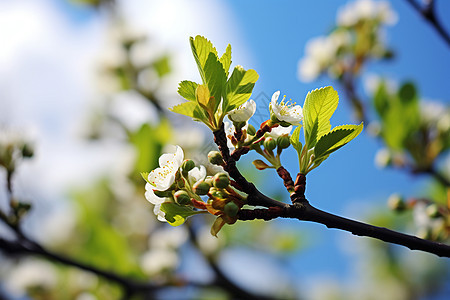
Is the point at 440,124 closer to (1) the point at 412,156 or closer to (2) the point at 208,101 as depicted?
(1) the point at 412,156

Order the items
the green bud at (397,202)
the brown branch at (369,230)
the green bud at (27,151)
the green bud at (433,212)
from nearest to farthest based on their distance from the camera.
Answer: the brown branch at (369,230) < the green bud at (433,212) < the green bud at (397,202) < the green bud at (27,151)

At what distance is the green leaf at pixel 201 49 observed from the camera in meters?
0.60

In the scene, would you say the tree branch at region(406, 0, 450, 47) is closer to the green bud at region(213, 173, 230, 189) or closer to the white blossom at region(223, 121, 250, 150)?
the white blossom at region(223, 121, 250, 150)

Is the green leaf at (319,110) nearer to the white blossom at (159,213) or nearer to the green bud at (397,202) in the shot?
the white blossom at (159,213)

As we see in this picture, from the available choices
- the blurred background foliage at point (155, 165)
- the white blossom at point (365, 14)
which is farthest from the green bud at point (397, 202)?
the white blossom at point (365, 14)

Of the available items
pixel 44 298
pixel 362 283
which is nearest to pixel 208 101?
pixel 44 298

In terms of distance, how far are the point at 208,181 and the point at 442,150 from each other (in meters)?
1.35

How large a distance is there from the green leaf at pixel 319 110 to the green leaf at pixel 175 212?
212 millimetres

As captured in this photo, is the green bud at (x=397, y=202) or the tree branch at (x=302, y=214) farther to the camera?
the green bud at (x=397, y=202)

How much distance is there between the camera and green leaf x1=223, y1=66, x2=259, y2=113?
2.04 ft

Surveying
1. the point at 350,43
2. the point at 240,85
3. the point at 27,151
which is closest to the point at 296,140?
the point at 240,85

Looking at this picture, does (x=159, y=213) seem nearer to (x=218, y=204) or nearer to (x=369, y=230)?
(x=218, y=204)

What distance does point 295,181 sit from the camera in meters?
0.64

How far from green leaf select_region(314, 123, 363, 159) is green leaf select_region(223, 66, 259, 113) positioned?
0.13 m
